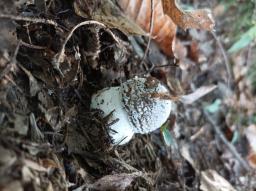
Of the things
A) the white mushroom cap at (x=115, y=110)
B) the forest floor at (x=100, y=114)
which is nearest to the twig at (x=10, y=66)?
the forest floor at (x=100, y=114)

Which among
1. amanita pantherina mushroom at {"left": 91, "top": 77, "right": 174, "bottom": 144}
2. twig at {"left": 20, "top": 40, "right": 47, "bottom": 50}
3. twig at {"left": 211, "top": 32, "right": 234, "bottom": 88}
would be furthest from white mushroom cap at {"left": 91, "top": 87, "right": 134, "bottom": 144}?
twig at {"left": 211, "top": 32, "right": 234, "bottom": 88}

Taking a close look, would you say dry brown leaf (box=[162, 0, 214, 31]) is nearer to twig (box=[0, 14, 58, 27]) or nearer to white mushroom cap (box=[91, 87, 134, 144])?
white mushroom cap (box=[91, 87, 134, 144])

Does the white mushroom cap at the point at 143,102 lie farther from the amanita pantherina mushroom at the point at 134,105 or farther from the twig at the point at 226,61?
the twig at the point at 226,61

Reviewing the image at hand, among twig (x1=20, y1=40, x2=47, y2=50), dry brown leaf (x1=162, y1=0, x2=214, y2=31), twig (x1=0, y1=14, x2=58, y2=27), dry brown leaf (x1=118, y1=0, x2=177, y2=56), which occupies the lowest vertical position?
twig (x1=20, y1=40, x2=47, y2=50)

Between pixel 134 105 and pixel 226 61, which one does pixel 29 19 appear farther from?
pixel 226 61

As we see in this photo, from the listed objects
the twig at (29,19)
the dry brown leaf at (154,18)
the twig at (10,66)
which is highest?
Answer: the dry brown leaf at (154,18)

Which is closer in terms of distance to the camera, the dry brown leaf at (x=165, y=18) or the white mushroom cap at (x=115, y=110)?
the white mushroom cap at (x=115, y=110)

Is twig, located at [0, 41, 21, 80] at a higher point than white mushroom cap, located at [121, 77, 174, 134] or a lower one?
higher
